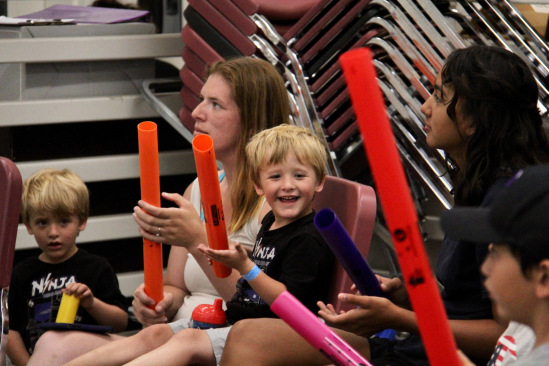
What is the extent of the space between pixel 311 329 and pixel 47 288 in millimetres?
1550

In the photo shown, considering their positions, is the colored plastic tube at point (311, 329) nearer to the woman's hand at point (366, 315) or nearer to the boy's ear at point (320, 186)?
the woman's hand at point (366, 315)

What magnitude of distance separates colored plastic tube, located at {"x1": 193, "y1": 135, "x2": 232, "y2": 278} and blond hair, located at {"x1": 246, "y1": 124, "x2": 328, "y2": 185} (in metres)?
0.34

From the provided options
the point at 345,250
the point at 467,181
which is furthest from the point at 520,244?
the point at 467,181

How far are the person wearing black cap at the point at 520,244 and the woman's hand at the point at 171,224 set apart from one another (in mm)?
848

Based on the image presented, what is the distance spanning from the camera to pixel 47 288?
8.30 feet

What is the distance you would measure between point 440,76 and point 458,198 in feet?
0.84

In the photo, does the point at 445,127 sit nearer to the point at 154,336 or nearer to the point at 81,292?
the point at 154,336

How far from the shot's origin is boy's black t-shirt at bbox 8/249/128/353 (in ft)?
8.26

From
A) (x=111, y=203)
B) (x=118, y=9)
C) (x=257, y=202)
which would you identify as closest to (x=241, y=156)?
(x=257, y=202)

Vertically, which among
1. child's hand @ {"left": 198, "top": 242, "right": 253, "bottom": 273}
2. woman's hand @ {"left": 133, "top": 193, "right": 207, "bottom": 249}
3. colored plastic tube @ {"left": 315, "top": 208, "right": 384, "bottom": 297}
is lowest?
colored plastic tube @ {"left": 315, "top": 208, "right": 384, "bottom": 297}

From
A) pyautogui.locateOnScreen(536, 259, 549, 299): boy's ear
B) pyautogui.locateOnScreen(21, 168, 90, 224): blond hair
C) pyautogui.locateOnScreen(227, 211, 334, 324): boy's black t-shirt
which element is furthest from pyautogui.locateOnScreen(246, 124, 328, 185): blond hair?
pyautogui.locateOnScreen(536, 259, 549, 299): boy's ear

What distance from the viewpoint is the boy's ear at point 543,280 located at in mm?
1117

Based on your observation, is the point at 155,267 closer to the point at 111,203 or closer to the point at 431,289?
the point at 431,289

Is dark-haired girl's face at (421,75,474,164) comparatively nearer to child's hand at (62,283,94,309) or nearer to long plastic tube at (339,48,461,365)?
long plastic tube at (339,48,461,365)
